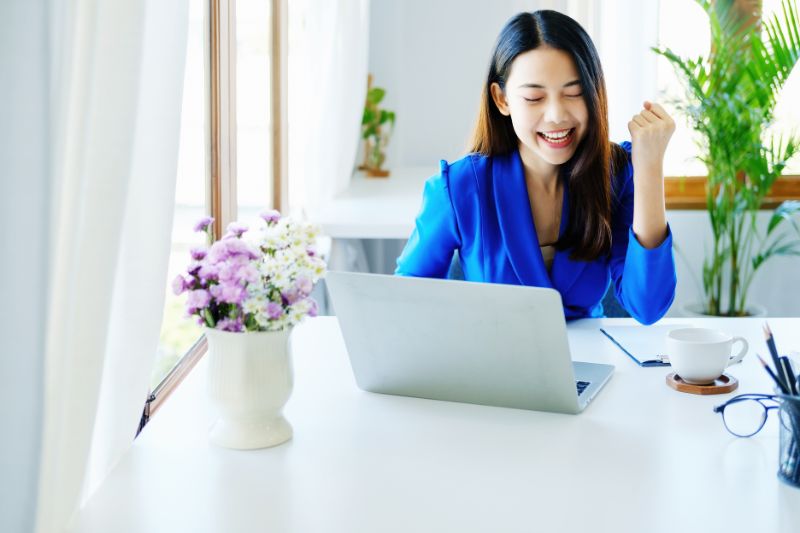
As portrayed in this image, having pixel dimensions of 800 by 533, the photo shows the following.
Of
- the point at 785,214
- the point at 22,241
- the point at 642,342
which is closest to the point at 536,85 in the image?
the point at 642,342

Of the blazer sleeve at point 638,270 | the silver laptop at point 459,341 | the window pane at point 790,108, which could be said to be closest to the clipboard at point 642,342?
the blazer sleeve at point 638,270

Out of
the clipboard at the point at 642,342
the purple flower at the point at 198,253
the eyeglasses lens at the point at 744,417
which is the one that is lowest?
the eyeglasses lens at the point at 744,417

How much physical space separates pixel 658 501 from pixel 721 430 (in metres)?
0.25

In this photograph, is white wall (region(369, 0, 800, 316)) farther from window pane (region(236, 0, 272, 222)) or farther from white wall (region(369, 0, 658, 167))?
window pane (region(236, 0, 272, 222))

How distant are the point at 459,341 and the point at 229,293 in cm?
32

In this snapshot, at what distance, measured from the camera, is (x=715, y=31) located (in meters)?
3.15

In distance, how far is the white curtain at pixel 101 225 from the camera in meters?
0.80

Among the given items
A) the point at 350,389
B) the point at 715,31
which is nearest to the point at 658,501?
the point at 350,389

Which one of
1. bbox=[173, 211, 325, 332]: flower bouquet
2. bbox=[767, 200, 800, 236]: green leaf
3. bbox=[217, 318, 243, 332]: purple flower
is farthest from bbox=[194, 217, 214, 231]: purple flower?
bbox=[767, 200, 800, 236]: green leaf

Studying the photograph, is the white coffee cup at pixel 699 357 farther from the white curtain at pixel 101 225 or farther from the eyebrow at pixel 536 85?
the white curtain at pixel 101 225

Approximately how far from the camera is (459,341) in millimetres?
1170

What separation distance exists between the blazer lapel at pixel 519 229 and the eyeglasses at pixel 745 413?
20.8 inches

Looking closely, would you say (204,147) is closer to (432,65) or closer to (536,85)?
(536,85)

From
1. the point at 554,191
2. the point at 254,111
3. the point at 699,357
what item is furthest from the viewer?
the point at 254,111
